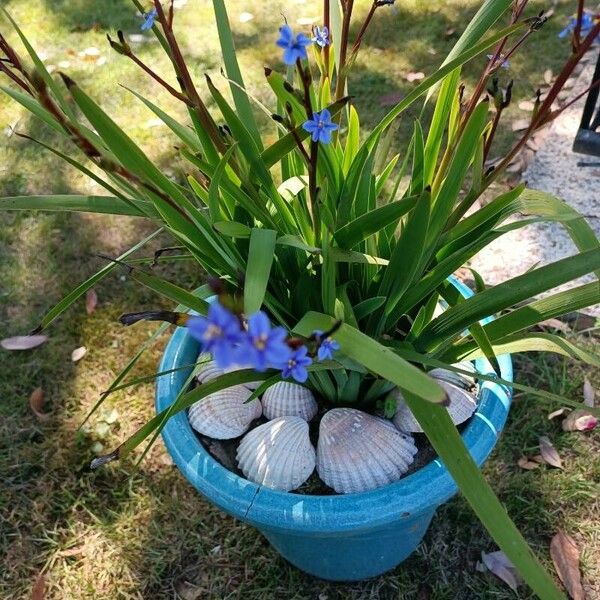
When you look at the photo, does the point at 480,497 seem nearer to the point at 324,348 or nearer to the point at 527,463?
the point at 324,348

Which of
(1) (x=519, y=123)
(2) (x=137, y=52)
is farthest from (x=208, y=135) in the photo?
(2) (x=137, y=52)

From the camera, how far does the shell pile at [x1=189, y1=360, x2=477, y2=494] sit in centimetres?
114

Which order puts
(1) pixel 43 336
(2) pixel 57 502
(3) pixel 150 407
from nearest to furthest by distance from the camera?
(2) pixel 57 502 < (3) pixel 150 407 < (1) pixel 43 336

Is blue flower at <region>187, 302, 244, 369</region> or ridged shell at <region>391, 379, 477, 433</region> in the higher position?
blue flower at <region>187, 302, 244, 369</region>

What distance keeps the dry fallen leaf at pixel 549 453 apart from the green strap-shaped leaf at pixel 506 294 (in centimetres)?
69

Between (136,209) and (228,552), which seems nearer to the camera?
(136,209)

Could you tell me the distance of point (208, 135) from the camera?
1.06 meters

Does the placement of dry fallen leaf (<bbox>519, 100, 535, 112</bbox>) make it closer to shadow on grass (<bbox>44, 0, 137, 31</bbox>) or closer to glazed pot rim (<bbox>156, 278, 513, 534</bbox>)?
glazed pot rim (<bbox>156, 278, 513, 534</bbox>)

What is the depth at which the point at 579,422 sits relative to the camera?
5.53ft

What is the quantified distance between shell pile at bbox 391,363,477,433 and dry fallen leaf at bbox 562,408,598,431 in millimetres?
565

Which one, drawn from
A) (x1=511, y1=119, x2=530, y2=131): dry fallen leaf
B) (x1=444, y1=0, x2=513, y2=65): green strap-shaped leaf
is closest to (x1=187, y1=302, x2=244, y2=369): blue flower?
(x1=444, y1=0, x2=513, y2=65): green strap-shaped leaf

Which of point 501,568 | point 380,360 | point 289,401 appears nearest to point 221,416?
point 289,401

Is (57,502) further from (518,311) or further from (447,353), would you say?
(518,311)

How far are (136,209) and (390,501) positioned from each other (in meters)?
0.60
